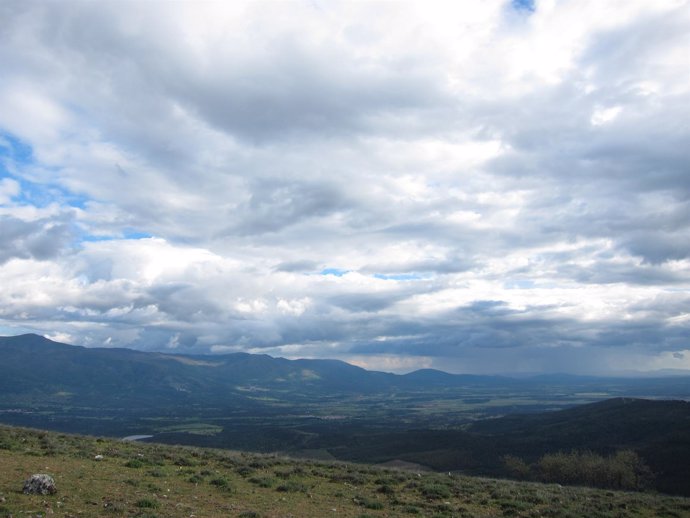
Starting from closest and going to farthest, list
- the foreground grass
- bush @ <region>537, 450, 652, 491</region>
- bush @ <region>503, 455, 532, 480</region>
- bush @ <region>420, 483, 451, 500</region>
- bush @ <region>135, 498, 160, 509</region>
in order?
bush @ <region>135, 498, 160, 509</region>, the foreground grass, bush @ <region>420, 483, 451, 500</region>, bush @ <region>537, 450, 652, 491</region>, bush @ <region>503, 455, 532, 480</region>

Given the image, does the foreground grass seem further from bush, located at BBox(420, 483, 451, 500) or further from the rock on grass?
the rock on grass

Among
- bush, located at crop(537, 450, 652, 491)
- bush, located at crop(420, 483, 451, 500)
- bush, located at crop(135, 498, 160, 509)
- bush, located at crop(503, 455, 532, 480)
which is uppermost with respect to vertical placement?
bush, located at crop(135, 498, 160, 509)

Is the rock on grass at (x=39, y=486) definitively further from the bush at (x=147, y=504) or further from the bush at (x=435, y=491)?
the bush at (x=435, y=491)

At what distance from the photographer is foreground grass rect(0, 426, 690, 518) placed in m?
19.3

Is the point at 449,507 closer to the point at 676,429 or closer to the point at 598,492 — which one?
the point at 598,492

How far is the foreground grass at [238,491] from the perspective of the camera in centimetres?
1930

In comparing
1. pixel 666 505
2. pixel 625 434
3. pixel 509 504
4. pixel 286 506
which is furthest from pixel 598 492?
pixel 625 434

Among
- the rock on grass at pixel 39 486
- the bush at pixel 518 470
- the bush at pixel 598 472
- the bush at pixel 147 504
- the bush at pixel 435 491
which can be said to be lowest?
the bush at pixel 518 470

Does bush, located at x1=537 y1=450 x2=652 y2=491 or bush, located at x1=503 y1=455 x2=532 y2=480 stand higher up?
bush, located at x1=537 y1=450 x2=652 y2=491

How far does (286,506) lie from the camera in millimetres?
22219

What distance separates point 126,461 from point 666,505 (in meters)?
31.0

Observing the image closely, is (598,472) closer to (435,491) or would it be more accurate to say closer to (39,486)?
(435,491)

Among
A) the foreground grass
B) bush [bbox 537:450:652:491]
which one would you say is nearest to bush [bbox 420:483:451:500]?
the foreground grass

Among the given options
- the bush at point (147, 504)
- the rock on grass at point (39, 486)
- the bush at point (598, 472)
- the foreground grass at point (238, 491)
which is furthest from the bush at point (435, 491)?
the bush at point (598, 472)
